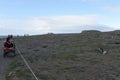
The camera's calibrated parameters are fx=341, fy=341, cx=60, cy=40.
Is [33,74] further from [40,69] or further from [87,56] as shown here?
[87,56]

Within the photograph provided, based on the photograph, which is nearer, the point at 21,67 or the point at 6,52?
the point at 21,67

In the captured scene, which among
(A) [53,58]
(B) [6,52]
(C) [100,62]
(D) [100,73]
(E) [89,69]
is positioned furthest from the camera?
(B) [6,52]

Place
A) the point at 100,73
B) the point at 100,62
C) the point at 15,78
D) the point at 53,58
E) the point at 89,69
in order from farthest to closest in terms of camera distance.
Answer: the point at 53,58, the point at 100,62, the point at 89,69, the point at 100,73, the point at 15,78

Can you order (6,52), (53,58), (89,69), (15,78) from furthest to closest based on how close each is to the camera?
1. (6,52)
2. (53,58)
3. (89,69)
4. (15,78)

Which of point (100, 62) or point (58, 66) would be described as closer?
point (58, 66)

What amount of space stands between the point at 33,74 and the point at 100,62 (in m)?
11.3

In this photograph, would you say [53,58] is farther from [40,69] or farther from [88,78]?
[88,78]

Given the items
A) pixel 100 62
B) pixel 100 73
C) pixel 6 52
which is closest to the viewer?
pixel 100 73

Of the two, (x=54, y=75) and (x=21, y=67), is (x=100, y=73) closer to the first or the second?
(x=54, y=75)

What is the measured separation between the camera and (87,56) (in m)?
45.5

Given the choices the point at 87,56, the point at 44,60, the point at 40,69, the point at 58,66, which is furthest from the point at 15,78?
the point at 87,56

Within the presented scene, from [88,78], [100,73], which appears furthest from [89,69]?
[88,78]

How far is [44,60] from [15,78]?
1235 centimetres

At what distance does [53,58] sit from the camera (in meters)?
43.8
